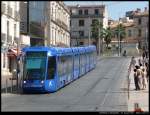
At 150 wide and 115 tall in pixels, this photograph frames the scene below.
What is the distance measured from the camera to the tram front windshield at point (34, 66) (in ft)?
111

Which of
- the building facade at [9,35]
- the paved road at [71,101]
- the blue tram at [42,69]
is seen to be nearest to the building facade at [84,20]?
the building facade at [9,35]

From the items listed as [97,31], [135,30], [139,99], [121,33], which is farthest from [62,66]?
[121,33]

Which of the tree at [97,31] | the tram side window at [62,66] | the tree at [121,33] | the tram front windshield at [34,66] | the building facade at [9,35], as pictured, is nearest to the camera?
the tram front windshield at [34,66]

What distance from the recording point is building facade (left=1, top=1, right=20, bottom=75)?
51.6 meters

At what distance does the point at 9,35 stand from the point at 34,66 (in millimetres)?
21589

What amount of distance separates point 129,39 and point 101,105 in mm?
110067

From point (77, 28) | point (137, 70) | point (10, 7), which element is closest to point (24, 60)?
point (137, 70)

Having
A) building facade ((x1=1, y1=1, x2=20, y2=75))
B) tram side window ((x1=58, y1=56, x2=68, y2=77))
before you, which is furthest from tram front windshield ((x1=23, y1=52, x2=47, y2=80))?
building facade ((x1=1, y1=1, x2=20, y2=75))

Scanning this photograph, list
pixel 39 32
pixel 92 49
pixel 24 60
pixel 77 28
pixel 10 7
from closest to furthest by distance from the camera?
pixel 24 60 → pixel 10 7 → pixel 92 49 → pixel 39 32 → pixel 77 28

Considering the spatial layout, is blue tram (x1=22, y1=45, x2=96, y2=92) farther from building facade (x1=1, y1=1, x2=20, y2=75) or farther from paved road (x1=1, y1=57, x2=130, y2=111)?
building facade (x1=1, y1=1, x2=20, y2=75)

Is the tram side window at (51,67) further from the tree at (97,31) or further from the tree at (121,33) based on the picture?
the tree at (121,33)

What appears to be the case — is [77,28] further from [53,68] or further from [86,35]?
[53,68]

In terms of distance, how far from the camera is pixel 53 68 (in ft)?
113

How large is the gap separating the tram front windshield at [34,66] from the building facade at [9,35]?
16.7 metres
